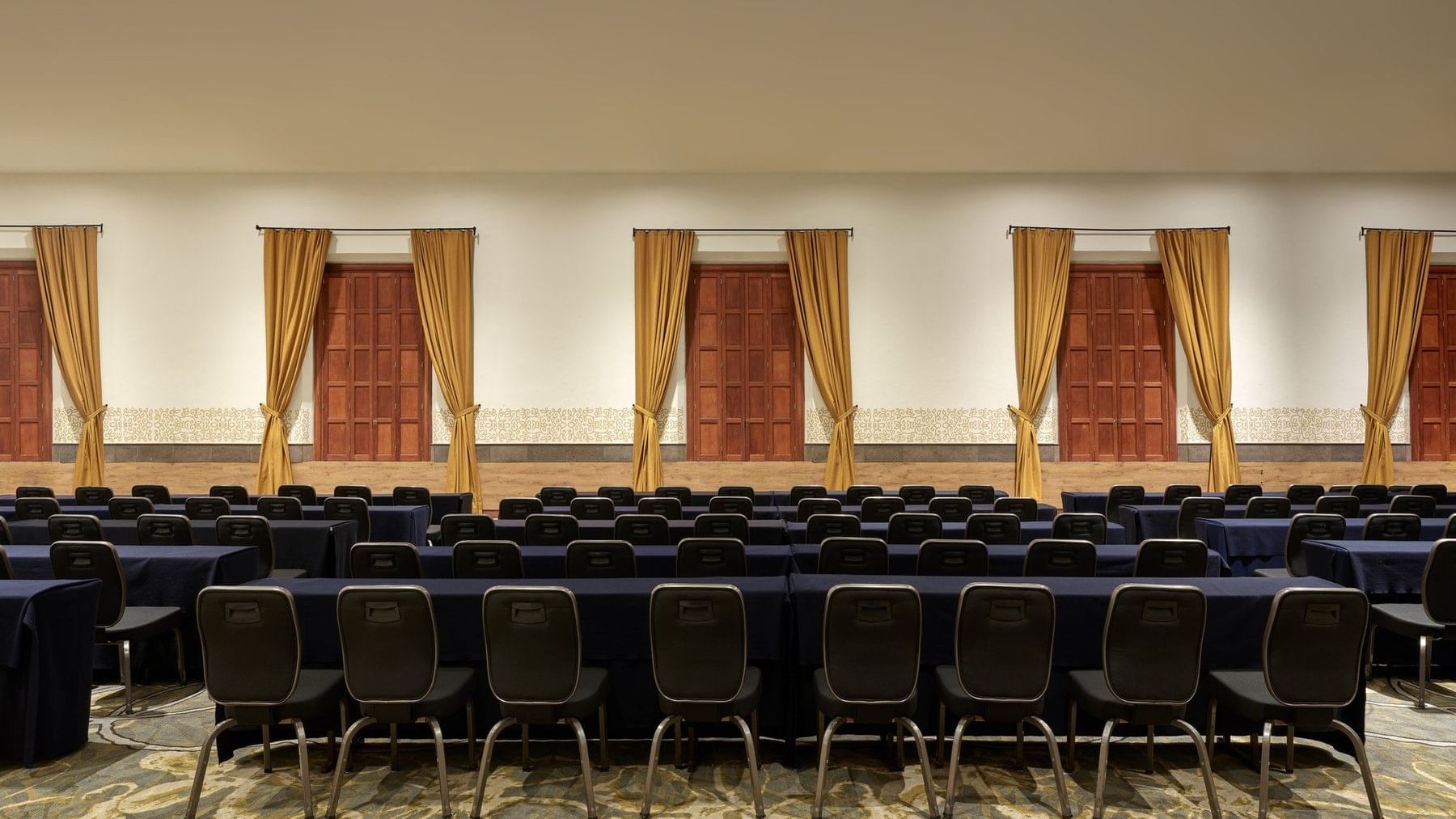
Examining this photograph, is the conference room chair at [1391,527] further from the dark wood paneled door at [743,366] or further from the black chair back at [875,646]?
the dark wood paneled door at [743,366]

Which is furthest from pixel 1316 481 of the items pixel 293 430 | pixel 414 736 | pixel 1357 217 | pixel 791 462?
pixel 293 430

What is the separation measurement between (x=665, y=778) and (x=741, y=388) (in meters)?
8.37

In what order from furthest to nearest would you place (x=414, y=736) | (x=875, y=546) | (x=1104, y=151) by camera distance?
1. (x=1104, y=151)
2. (x=875, y=546)
3. (x=414, y=736)

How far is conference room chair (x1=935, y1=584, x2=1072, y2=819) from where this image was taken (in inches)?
117

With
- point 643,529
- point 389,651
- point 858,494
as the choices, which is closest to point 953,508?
point 858,494

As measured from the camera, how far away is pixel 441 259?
11.2 meters

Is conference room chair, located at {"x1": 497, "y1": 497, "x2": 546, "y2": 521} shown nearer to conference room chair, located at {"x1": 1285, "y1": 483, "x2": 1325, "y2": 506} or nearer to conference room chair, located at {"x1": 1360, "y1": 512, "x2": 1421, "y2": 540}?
conference room chair, located at {"x1": 1360, "y1": 512, "x2": 1421, "y2": 540}

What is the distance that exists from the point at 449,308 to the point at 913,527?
7.83 meters

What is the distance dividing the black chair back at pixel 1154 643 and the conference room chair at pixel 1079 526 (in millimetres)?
2475

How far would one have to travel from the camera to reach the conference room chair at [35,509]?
645cm

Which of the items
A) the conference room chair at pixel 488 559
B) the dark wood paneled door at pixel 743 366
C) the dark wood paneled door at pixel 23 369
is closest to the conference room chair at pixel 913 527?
the conference room chair at pixel 488 559

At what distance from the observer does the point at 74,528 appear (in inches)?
201

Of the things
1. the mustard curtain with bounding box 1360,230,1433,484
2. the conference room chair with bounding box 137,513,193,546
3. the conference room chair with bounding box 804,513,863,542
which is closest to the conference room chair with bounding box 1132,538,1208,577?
the conference room chair with bounding box 804,513,863,542

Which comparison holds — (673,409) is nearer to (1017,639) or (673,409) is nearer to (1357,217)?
(1017,639)
